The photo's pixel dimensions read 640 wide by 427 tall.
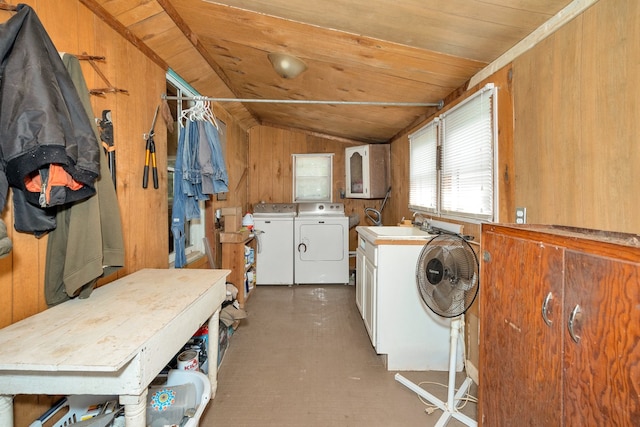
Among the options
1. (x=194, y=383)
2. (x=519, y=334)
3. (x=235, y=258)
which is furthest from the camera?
(x=235, y=258)

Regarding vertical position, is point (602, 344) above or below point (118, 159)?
below

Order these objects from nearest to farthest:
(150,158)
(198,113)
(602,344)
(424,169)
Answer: (602,344)
(150,158)
(198,113)
(424,169)

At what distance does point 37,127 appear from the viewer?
0.92 meters

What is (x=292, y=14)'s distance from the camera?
160 cm

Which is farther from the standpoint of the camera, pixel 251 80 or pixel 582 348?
pixel 251 80

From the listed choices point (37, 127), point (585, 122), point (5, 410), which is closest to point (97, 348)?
point (5, 410)

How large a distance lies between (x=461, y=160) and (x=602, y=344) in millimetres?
1588

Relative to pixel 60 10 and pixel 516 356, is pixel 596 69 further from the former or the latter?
pixel 60 10

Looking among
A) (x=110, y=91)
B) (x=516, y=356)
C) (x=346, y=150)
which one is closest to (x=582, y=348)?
(x=516, y=356)

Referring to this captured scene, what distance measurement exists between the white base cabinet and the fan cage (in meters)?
0.39

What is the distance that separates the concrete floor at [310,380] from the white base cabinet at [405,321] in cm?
10

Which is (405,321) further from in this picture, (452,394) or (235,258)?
(235,258)

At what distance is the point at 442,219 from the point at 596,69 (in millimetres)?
1491

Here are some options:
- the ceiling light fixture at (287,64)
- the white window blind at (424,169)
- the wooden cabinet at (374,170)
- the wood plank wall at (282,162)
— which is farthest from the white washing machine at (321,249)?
the ceiling light fixture at (287,64)
